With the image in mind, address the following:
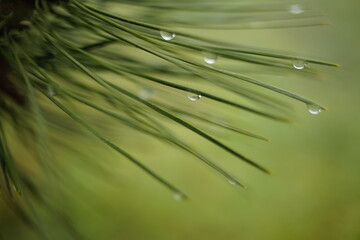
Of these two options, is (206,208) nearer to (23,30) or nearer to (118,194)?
(118,194)

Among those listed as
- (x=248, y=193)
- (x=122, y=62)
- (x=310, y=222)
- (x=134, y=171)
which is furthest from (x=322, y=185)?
(x=122, y=62)

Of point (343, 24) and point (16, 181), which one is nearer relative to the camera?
point (16, 181)

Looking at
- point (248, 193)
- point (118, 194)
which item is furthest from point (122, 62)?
point (248, 193)

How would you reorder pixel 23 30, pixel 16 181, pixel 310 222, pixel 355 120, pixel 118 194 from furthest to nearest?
pixel 355 120 → pixel 310 222 → pixel 118 194 → pixel 23 30 → pixel 16 181

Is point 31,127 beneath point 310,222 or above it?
beneath

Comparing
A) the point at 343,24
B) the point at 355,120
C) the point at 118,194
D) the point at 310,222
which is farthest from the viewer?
the point at 343,24

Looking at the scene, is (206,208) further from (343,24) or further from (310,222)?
(343,24)

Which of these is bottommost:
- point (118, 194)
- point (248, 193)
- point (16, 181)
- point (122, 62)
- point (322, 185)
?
point (16, 181)
